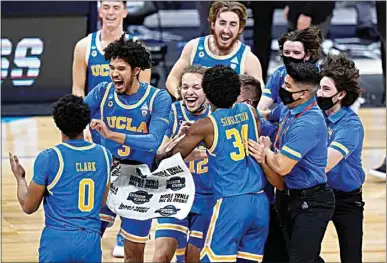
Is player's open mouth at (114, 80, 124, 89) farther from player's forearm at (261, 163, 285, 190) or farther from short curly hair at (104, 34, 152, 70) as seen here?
player's forearm at (261, 163, 285, 190)

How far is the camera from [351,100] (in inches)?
241

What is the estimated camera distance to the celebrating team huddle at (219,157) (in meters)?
5.32

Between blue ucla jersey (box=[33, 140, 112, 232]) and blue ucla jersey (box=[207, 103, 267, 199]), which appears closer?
blue ucla jersey (box=[33, 140, 112, 232])

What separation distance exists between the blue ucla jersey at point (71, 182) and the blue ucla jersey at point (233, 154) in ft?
2.14

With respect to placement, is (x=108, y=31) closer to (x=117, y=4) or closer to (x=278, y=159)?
(x=117, y=4)

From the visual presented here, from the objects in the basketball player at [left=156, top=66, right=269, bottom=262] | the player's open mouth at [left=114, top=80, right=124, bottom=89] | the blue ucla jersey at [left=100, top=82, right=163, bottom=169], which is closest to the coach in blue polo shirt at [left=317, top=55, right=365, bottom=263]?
the basketball player at [left=156, top=66, right=269, bottom=262]

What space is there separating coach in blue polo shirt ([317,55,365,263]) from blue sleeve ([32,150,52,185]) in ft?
5.74

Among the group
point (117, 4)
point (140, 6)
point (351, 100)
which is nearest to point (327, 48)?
point (140, 6)

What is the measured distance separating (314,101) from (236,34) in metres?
1.30

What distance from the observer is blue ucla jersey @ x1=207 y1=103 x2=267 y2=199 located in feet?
18.1

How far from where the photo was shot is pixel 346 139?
5996 mm

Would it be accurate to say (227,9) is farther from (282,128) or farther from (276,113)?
(282,128)

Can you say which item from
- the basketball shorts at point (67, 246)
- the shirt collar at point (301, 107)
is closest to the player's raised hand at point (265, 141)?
the shirt collar at point (301, 107)

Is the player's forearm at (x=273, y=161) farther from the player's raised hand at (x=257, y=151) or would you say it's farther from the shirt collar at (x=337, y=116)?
the shirt collar at (x=337, y=116)
